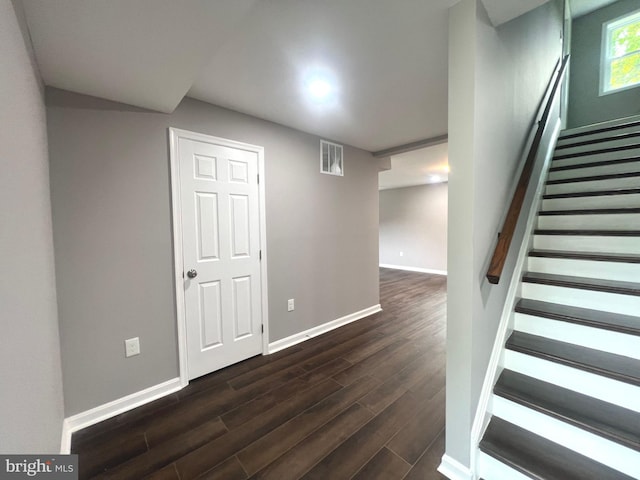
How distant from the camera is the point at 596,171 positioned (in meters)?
2.36

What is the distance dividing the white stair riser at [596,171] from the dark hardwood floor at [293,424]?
210 cm

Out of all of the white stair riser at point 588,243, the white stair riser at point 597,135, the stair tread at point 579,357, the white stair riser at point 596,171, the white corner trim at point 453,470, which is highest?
the white stair riser at point 597,135

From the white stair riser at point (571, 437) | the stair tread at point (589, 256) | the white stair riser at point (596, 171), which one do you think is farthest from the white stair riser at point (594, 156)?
the white stair riser at point (571, 437)

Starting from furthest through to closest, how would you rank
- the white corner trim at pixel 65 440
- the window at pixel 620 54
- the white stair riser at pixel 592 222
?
the window at pixel 620 54, the white stair riser at pixel 592 222, the white corner trim at pixel 65 440

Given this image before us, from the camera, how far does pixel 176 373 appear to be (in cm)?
208

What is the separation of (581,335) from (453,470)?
3.46ft

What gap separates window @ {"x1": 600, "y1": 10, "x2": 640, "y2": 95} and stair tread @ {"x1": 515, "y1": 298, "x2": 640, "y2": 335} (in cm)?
404

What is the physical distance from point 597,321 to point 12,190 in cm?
267

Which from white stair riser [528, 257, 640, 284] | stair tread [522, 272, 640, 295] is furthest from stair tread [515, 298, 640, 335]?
white stair riser [528, 257, 640, 284]

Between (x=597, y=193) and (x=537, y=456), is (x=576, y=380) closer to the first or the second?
(x=537, y=456)

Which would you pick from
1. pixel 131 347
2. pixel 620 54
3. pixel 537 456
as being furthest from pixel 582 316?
pixel 620 54

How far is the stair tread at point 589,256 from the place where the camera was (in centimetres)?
163

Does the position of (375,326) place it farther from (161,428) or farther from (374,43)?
(374,43)

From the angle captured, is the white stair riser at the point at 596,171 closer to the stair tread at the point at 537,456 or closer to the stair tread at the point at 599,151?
the stair tread at the point at 599,151
